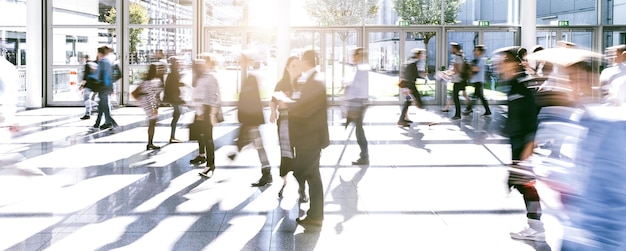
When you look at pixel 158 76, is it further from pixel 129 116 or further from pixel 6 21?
pixel 6 21

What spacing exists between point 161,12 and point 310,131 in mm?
15598

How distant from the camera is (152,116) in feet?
34.3

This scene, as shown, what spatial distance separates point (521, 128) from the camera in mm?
5488

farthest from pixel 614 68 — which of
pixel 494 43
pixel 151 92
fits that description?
pixel 494 43

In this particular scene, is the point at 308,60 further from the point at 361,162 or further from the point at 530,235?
the point at 361,162

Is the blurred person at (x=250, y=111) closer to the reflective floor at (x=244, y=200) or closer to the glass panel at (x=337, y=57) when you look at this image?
the reflective floor at (x=244, y=200)

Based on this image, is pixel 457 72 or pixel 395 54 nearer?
pixel 457 72

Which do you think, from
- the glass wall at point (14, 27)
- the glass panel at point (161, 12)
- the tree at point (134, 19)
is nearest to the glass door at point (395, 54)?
the glass panel at point (161, 12)

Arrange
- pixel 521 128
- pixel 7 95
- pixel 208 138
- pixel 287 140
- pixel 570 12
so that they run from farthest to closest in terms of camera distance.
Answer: pixel 570 12 < pixel 208 138 < pixel 287 140 < pixel 7 95 < pixel 521 128

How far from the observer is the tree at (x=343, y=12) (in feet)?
67.1

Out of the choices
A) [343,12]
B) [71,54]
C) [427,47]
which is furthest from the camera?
[343,12]

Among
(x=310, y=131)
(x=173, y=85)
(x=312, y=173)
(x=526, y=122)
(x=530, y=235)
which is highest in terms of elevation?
(x=173, y=85)

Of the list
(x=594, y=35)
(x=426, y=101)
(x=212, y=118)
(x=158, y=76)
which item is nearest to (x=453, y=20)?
(x=426, y=101)

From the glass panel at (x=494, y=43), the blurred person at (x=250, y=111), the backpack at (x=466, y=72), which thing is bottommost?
the blurred person at (x=250, y=111)
